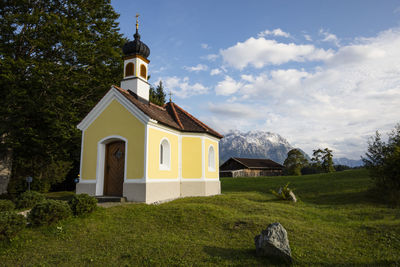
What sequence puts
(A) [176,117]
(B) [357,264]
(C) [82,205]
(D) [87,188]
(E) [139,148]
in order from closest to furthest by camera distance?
(B) [357,264] < (C) [82,205] < (E) [139,148] < (D) [87,188] < (A) [176,117]

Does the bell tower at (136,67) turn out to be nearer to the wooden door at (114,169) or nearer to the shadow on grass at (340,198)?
the wooden door at (114,169)

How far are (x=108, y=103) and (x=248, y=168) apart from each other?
3692 cm

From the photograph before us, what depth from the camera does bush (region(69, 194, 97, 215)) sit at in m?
9.52

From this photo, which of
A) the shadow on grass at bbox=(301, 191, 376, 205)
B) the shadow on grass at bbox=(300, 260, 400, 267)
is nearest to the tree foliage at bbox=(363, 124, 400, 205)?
the shadow on grass at bbox=(301, 191, 376, 205)

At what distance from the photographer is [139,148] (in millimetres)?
13102

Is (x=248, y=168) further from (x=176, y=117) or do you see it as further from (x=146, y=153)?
(x=146, y=153)

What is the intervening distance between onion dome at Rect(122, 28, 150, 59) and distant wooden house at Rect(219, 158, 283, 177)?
32599mm

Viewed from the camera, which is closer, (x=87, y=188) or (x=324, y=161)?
(x=87, y=188)

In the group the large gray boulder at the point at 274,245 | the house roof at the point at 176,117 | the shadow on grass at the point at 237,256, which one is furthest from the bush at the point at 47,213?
the house roof at the point at 176,117

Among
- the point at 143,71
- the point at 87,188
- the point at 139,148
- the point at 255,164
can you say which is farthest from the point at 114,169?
the point at 255,164

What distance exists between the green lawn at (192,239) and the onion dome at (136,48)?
9.65m

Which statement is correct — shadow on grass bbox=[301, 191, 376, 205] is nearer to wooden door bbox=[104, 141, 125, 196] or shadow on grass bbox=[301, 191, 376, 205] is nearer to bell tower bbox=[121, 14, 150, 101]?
wooden door bbox=[104, 141, 125, 196]

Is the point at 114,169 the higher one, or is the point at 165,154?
the point at 165,154

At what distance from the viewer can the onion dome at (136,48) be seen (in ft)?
53.2
